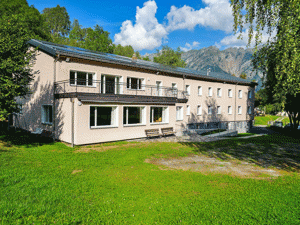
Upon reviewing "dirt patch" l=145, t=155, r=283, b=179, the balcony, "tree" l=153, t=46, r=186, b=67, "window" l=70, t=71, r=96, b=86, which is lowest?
"dirt patch" l=145, t=155, r=283, b=179

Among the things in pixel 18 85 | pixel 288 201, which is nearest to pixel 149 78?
pixel 18 85

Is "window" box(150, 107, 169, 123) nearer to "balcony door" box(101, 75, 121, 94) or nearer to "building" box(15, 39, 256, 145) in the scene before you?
"building" box(15, 39, 256, 145)

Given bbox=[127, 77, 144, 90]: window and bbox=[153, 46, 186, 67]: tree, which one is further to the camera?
bbox=[153, 46, 186, 67]: tree

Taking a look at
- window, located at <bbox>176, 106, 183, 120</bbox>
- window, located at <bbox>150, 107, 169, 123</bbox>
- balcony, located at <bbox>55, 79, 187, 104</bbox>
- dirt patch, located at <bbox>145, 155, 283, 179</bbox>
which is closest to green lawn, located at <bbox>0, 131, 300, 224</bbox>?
dirt patch, located at <bbox>145, 155, 283, 179</bbox>

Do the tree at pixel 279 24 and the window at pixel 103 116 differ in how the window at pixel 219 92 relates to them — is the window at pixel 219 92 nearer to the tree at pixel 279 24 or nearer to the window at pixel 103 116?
the window at pixel 103 116

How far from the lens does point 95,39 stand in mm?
49812

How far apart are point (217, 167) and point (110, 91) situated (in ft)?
39.5

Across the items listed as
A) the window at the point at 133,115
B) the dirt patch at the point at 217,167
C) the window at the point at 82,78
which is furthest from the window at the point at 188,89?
the dirt patch at the point at 217,167

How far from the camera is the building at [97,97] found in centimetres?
1433

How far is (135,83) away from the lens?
20.1 metres

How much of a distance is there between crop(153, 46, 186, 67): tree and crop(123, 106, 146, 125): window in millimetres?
46227

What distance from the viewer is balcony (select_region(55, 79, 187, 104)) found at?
46.9 feet

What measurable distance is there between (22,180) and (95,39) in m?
48.4

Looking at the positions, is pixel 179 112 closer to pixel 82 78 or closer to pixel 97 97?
pixel 97 97
